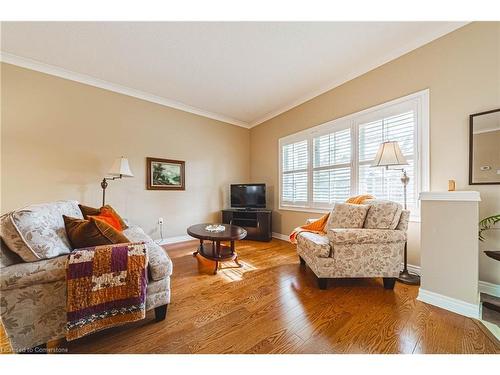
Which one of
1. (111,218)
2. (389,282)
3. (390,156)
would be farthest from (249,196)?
(389,282)

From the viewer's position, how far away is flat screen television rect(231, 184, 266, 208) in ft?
13.3

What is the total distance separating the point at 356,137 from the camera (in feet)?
9.16

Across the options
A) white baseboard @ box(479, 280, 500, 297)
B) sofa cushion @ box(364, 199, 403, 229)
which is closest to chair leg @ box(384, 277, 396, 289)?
sofa cushion @ box(364, 199, 403, 229)

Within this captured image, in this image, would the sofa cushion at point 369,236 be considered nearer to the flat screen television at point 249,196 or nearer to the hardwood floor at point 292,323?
the hardwood floor at point 292,323

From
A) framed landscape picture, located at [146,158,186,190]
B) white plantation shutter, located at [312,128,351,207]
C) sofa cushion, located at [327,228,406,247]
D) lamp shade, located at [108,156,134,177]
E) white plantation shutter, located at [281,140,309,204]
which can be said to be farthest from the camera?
white plantation shutter, located at [281,140,309,204]

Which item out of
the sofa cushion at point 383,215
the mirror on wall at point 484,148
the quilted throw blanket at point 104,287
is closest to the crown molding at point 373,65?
the mirror on wall at point 484,148

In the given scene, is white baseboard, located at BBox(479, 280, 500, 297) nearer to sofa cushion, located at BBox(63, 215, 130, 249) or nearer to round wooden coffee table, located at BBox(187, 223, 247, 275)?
round wooden coffee table, located at BBox(187, 223, 247, 275)

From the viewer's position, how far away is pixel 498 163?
170 cm

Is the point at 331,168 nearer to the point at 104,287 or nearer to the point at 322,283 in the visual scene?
the point at 322,283

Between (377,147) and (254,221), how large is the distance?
2.38 metres

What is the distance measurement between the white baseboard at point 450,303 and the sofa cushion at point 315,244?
837mm

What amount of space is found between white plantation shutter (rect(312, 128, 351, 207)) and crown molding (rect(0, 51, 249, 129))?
231 cm

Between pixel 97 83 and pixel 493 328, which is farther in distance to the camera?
pixel 97 83
